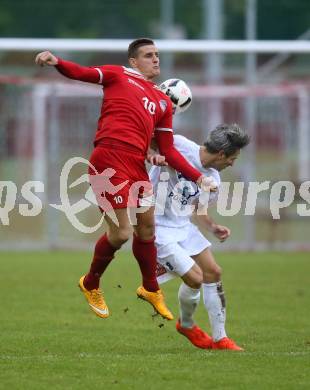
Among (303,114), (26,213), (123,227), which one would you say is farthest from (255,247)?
(123,227)

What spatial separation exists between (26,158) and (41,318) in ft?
31.3

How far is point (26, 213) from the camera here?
1845 centimetres

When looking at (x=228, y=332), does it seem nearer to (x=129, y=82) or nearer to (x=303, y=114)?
(x=129, y=82)

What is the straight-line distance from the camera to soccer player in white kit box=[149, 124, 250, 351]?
9.01 meters

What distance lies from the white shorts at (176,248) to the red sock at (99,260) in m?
0.39

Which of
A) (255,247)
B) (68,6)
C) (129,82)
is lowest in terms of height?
(255,247)

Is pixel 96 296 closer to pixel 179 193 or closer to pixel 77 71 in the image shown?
pixel 179 193

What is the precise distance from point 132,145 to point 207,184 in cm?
64

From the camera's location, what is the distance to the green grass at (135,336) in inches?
299

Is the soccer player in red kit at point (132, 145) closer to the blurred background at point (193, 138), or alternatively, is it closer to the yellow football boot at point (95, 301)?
the yellow football boot at point (95, 301)

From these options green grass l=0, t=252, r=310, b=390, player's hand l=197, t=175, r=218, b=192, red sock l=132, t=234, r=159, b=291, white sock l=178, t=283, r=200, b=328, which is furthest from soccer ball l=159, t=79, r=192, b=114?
green grass l=0, t=252, r=310, b=390

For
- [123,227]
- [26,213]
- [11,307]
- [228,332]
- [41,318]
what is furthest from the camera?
[26,213]

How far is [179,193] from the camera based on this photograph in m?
9.16

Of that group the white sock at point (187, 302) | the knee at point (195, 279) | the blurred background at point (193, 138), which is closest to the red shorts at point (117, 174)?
the knee at point (195, 279)
